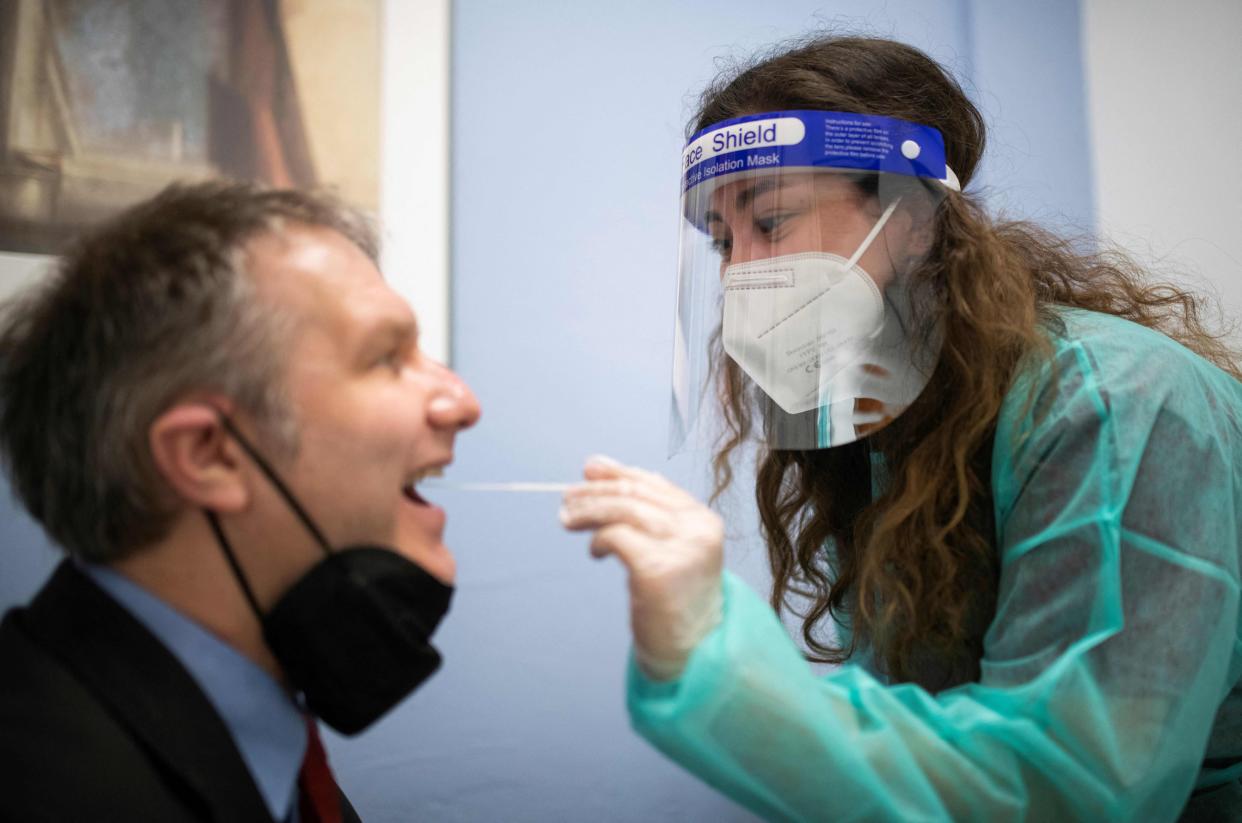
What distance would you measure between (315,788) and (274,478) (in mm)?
322

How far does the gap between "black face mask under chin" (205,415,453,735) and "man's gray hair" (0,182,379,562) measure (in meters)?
0.05

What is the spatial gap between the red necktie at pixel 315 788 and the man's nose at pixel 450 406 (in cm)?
32

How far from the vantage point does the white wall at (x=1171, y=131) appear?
1820 mm

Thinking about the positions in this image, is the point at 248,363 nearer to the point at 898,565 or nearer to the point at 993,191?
the point at 898,565

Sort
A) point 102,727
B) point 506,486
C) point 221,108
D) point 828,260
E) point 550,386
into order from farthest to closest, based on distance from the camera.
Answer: point 550,386
point 221,108
point 828,260
point 506,486
point 102,727

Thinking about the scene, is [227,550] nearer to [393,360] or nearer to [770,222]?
[393,360]

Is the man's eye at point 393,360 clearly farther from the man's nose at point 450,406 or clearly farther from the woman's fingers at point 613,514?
the woman's fingers at point 613,514

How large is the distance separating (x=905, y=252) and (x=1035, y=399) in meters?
0.25

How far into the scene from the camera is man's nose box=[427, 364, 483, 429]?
0.88 metres

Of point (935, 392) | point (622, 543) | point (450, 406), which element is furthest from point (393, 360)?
point (935, 392)

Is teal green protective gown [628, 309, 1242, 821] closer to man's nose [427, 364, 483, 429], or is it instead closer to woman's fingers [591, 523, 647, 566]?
woman's fingers [591, 523, 647, 566]

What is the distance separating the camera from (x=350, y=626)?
2.63 feet

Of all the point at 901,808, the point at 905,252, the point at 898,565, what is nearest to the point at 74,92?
the point at 905,252

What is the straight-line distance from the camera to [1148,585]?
2.81 ft
